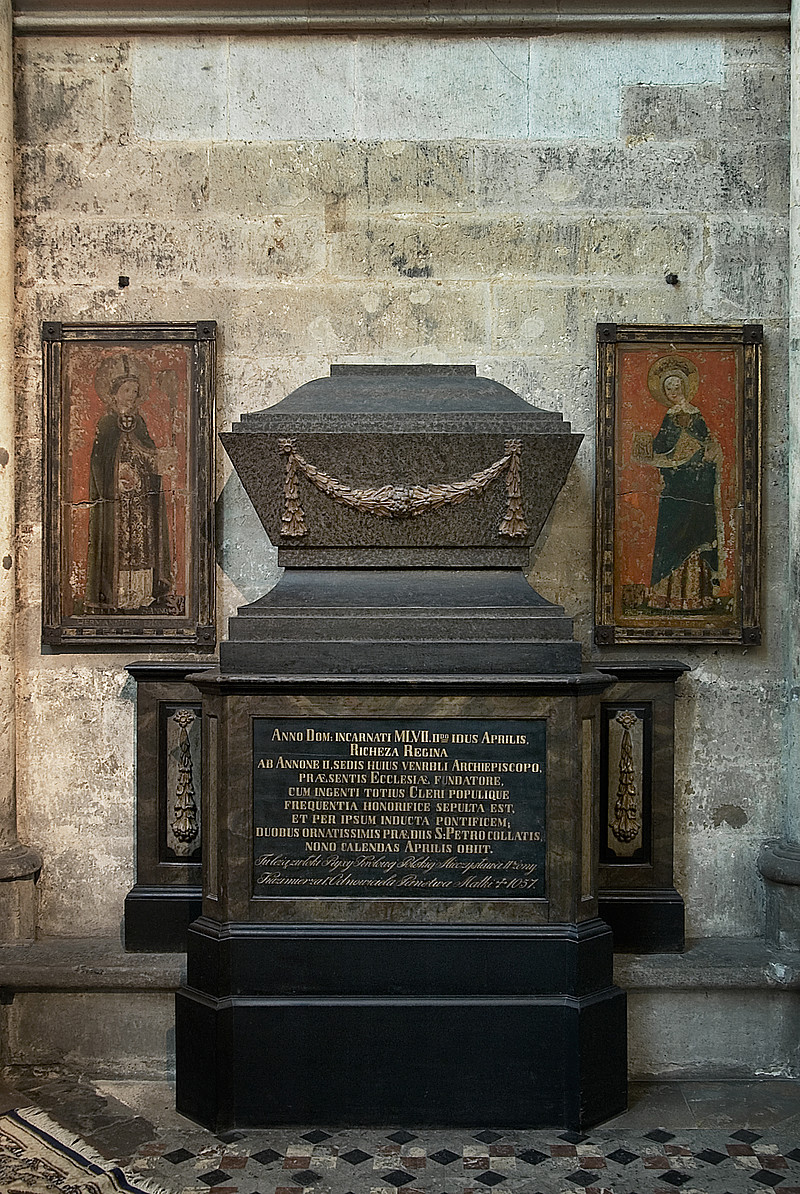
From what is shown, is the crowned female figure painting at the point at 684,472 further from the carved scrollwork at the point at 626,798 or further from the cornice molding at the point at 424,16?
the cornice molding at the point at 424,16

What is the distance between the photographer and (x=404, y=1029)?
3271 millimetres

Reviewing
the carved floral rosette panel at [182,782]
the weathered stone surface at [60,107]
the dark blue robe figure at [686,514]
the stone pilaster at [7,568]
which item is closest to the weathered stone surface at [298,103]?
the weathered stone surface at [60,107]

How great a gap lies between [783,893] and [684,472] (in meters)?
1.53

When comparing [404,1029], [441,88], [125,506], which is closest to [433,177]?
[441,88]

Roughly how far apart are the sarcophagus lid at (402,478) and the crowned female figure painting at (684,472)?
0.75 metres

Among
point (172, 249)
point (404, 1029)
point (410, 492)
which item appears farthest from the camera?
point (172, 249)

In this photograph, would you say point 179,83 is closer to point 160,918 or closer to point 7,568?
point 7,568

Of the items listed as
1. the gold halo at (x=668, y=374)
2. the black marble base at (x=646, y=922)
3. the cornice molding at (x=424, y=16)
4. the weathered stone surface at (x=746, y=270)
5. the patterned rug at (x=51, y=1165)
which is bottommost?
the patterned rug at (x=51, y=1165)

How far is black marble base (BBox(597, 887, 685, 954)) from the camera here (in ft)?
12.9

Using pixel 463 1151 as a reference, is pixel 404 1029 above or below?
above

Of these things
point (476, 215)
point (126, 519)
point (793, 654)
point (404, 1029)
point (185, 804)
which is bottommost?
point (404, 1029)

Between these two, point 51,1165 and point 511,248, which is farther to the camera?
point 511,248

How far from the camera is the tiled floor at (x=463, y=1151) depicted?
2977mm

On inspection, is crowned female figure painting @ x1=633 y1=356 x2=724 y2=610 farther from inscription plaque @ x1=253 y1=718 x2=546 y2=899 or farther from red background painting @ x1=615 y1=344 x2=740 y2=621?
inscription plaque @ x1=253 y1=718 x2=546 y2=899
